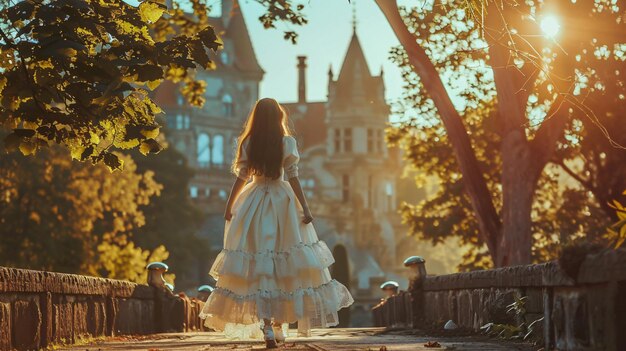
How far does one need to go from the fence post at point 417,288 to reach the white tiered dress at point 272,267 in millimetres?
5117

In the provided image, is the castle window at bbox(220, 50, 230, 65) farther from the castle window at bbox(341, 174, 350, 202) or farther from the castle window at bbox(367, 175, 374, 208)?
the castle window at bbox(367, 175, 374, 208)

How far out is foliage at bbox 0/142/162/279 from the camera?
41.6 metres

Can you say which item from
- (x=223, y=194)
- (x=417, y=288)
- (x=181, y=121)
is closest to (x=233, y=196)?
(x=417, y=288)

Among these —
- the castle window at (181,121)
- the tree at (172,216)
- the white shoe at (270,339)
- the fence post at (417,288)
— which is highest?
the castle window at (181,121)

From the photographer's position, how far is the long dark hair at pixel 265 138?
10731mm

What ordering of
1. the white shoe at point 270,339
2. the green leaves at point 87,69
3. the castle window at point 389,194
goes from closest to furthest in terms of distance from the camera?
1. the green leaves at point 87,69
2. the white shoe at point 270,339
3. the castle window at point 389,194

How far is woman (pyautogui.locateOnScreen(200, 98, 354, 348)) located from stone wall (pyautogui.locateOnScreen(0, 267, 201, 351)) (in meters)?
1.18

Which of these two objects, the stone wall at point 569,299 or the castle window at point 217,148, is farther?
the castle window at point 217,148

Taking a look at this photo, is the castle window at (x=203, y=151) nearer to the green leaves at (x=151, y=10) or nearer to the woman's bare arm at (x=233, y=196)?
the woman's bare arm at (x=233, y=196)

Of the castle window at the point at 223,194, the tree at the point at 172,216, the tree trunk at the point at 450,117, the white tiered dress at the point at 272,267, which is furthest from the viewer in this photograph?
the castle window at the point at 223,194

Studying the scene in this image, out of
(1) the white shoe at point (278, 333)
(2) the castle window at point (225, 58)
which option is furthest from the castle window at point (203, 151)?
(1) the white shoe at point (278, 333)

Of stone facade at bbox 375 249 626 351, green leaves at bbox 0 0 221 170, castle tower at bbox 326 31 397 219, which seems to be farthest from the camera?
castle tower at bbox 326 31 397 219

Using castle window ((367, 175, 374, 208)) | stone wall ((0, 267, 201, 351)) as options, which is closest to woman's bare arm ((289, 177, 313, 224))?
stone wall ((0, 267, 201, 351))

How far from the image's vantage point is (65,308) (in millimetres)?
10625
